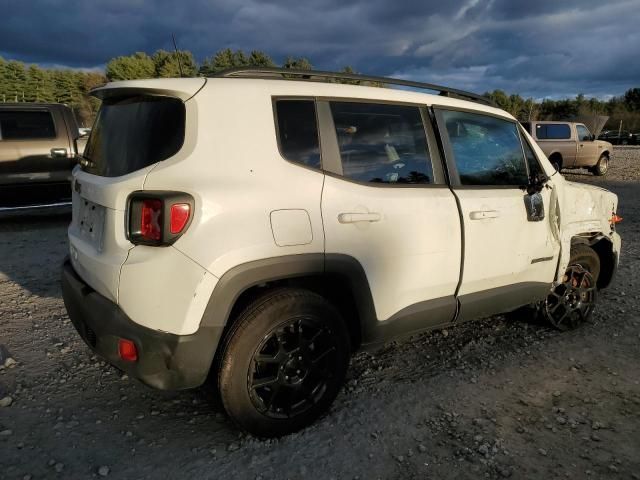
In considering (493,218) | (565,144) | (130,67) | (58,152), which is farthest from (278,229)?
(130,67)

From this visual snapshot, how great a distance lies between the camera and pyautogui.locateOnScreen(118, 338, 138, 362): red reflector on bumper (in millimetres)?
2148

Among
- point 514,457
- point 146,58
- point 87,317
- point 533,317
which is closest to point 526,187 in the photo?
point 533,317

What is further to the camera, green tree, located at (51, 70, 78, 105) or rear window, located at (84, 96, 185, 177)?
green tree, located at (51, 70, 78, 105)

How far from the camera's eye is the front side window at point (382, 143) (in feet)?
8.50

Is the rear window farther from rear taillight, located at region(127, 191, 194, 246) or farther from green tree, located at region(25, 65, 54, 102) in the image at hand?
green tree, located at region(25, 65, 54, 102)

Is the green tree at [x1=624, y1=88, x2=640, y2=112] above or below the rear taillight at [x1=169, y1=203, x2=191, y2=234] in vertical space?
above

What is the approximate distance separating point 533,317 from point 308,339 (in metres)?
2.38

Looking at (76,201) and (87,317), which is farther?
(76,201)

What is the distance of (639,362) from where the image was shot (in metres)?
3.37

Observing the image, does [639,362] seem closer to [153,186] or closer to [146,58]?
[153,186]

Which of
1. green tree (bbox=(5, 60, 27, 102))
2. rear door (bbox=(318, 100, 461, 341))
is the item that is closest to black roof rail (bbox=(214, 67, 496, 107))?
rear door (bbox=(318, 100, 461, 341))

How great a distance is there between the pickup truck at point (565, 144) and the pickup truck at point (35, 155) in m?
13.3

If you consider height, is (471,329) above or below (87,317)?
below

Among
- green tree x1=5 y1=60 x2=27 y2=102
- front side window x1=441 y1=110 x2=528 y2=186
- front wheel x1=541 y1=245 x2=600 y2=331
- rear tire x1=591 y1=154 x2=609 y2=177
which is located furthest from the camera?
green tree x1=5 y1=60 x2=27 y2=102
